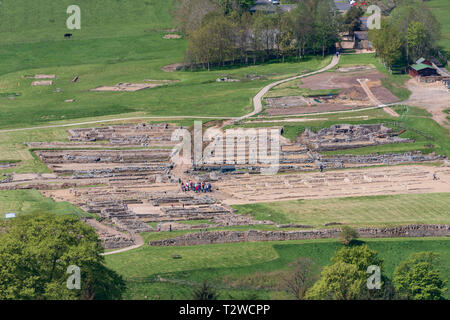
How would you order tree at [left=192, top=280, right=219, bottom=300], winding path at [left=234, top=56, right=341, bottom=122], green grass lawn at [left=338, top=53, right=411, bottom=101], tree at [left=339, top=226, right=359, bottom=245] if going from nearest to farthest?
1. tree at [left=192, top=280, right=219, bottom=300]
2. tree at [left=339, top=226, right=359, bottom=245]
3. winding path at [left=234, top=56, right=341, bottom=122]
4. green grass lawn at [left=338, top=53, right=411, bottom=101]

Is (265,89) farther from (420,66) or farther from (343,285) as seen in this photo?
(343,285)

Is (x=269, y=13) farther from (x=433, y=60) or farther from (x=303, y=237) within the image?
(x=303, y=237)

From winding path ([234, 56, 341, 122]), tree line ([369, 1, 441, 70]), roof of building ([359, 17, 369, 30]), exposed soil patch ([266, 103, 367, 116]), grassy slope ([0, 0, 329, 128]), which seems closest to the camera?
exposed soil patch ([266, 103, 367, 116])

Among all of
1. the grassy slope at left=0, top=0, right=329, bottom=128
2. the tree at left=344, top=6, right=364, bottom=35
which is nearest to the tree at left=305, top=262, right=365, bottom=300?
the grassy slope at left=0, top=0, right=329, bottom=128

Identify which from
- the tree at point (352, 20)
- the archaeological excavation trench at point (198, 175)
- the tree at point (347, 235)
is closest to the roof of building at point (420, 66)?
the archaeological excavation trench at point (198, 175)

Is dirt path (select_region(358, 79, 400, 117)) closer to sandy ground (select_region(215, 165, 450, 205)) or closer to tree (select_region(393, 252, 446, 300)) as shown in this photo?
sandy ground (select_region(215, 165, 450, 205))

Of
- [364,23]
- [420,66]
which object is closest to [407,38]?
[420,66]
